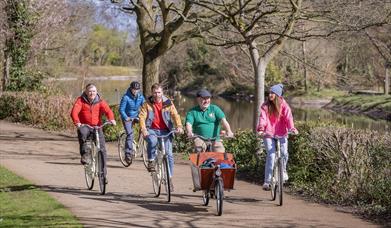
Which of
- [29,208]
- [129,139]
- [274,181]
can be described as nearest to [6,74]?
[129,139]

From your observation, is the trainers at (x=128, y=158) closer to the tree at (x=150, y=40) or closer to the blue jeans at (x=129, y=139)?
the blue jeans at (x=129, y=139)

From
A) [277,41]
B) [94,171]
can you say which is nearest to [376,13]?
[277,41]

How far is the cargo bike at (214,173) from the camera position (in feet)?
27.5

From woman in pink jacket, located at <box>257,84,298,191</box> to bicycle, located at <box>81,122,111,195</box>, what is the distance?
2.72 m

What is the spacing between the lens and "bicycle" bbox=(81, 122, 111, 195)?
997 centimetres

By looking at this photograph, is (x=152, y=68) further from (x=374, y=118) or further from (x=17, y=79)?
(x=374, y=118)

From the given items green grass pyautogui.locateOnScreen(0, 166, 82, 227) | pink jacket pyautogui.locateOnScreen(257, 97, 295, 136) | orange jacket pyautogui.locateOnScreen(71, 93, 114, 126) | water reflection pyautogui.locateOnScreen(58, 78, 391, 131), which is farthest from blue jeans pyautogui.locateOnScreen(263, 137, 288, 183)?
water reflection pyautogui.locateOnScreen(58, 78, 391, 131)

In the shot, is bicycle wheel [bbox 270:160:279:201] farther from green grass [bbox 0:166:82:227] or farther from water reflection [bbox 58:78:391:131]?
water reflection [bbox 58:78:391:131]

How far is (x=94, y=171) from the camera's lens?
10.3 m

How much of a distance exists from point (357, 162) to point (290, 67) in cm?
3308

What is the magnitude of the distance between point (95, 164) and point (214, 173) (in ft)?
8.72

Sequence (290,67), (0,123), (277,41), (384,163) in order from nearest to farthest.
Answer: (384,163) < (277,41) < (0,123) < (290,67)

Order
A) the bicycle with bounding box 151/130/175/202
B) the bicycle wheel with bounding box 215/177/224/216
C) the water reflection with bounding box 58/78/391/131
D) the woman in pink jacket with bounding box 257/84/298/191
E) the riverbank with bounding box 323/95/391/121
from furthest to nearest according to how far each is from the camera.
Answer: the riverbank with bounding box 323/95/391/121 → the water reflection with bounding box 58/78/391/131 → the woman in pink jacket with bounding box 257/84/298/191 → the bicycle with bounding box 151/130/175/202 → the bicycle wheel with bounding box 215/177/224/216

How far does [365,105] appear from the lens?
45.2 meters
